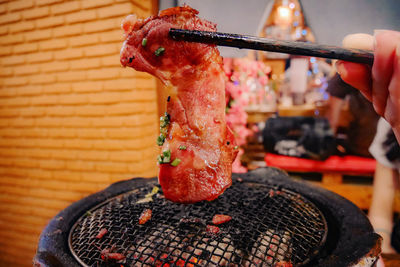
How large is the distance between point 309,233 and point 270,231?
228mm

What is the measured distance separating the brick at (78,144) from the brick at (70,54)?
47.6 inches

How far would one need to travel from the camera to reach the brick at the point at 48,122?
351 centimetres

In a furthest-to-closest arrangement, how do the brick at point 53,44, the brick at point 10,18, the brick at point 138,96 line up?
the brick at point 10,18 → the brick at point 53,44 → the brick at point 138,96

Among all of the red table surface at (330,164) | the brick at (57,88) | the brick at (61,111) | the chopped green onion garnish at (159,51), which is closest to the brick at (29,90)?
the brick at (57,88)

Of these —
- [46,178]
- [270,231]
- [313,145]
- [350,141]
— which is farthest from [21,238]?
[350,141]

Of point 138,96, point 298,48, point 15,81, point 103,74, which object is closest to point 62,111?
point 103,74

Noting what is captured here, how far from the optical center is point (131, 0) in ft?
9.10

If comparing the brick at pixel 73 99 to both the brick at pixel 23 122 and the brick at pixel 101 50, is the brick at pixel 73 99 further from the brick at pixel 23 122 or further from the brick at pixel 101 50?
the brick at pixel 23 122

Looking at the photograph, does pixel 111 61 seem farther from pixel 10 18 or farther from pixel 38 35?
pixel 10 18

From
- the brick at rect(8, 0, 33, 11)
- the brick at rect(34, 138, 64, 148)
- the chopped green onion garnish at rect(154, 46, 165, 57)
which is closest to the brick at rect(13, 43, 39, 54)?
the brick at rect(8, 0, 33, 11)

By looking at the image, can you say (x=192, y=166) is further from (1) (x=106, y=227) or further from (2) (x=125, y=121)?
(2) (x=125, y=121)

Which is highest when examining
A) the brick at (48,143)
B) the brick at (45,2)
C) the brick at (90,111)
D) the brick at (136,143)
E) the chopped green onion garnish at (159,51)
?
the brick at (45,2)

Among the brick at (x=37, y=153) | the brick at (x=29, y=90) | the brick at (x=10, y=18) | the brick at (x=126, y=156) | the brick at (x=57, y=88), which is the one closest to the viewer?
the brick at (x=126, y=156)

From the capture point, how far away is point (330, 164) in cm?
415
